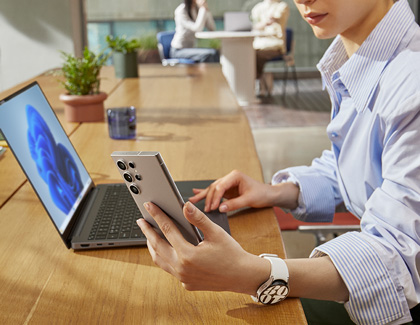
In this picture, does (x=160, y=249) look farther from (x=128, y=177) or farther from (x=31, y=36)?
(x=31, y=36)

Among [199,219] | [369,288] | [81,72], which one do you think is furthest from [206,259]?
[81,72]

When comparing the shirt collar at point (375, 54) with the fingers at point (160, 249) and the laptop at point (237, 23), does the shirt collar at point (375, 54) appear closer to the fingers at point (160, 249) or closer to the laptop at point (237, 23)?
the fingers at point (160, 249)

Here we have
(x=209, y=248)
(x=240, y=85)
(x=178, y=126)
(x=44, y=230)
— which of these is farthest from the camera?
(x=240, y=85)

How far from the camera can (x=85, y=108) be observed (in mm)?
2242

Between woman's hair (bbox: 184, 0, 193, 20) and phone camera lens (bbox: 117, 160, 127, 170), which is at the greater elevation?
phone camera lens (bbox: 117, 160, 127, 170)

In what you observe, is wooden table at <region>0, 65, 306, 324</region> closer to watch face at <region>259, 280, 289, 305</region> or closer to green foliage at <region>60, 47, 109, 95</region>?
watch face at <region>259, 280, 289, 305</region>

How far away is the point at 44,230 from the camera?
3.89ft

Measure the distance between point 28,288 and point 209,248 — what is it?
32cm

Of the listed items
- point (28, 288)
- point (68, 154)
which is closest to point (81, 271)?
point (28, 288)

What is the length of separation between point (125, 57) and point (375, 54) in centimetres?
249

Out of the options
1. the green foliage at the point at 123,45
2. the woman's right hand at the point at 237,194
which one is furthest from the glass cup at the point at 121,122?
the green foliage at the point at 123,45

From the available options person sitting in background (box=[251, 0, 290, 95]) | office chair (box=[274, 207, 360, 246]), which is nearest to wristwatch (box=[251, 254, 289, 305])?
office chair (box=[274, 207, 360, 246])

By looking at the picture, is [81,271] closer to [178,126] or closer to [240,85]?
[178,126]

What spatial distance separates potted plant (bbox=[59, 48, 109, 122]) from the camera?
2172 mm
